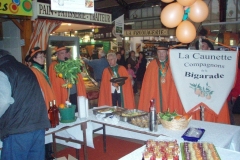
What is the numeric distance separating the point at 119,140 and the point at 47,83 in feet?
6.41

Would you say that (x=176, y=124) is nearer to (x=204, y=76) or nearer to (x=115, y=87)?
(x=204, y=76)

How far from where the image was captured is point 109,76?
5156 mm

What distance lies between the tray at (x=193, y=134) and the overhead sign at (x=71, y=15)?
426 centimetres

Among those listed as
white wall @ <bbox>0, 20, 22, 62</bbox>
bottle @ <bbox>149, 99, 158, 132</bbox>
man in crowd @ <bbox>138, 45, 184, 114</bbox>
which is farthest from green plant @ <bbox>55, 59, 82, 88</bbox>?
white wall @ <bbox>0, 20, 22, 62</bbox>

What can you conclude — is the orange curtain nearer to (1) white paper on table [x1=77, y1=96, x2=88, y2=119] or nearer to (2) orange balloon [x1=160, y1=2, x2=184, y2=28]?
(1) white paper on table [x1=77, y1=96, x2=88, y2=119]

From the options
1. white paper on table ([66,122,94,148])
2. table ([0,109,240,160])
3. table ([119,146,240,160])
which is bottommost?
white paper on table ([66,122,94,148])

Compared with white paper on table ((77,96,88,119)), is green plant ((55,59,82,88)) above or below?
above

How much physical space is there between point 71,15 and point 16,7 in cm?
149

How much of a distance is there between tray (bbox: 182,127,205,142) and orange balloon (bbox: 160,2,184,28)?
5.39ft

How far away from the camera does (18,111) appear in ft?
7.57

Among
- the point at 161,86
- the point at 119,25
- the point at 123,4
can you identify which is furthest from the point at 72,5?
the point at 123,4

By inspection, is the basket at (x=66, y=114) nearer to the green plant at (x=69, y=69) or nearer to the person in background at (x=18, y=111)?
the green plant at (x=69, y=69)

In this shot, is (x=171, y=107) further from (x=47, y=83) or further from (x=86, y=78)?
(x=86, y=78)

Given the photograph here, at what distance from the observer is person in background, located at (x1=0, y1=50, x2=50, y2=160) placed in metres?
2.18
